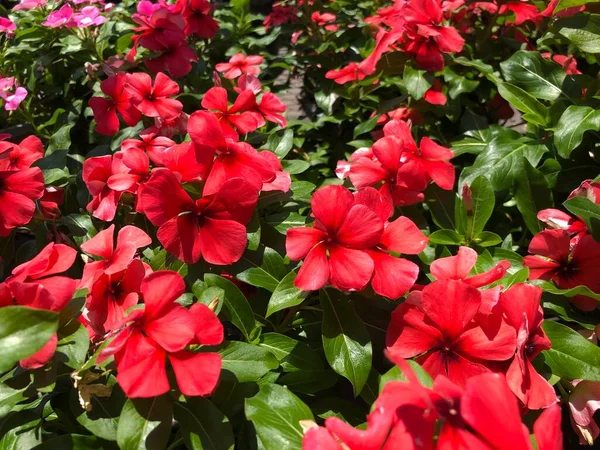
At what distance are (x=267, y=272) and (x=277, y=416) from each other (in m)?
0.33

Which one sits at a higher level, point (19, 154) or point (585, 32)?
point (585, 32)

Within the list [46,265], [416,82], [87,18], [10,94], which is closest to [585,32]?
[416,82]

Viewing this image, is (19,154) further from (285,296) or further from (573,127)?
(573,127)

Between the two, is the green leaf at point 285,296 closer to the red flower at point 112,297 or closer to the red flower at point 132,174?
the red flower at point 112,297

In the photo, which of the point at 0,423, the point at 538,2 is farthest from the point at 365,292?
the point at 538,2

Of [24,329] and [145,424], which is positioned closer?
[24,329]

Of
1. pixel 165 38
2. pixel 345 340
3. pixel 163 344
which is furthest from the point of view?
pixel 165 38

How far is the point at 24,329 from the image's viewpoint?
587 millimetres

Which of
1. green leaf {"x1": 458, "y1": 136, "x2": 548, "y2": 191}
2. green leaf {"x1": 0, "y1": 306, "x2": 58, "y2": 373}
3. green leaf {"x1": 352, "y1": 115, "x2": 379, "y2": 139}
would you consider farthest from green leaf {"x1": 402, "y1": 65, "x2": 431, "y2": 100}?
green leaf {"x1": 0, "y1": 306, "x2": 58, "y2": 373}

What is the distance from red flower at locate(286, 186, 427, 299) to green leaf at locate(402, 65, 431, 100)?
2.63 ft

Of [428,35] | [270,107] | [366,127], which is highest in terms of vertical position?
[428,35]

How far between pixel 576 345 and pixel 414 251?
319 millimetres

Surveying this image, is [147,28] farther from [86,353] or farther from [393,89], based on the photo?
[86,353]

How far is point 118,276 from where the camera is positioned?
2.76 ft
